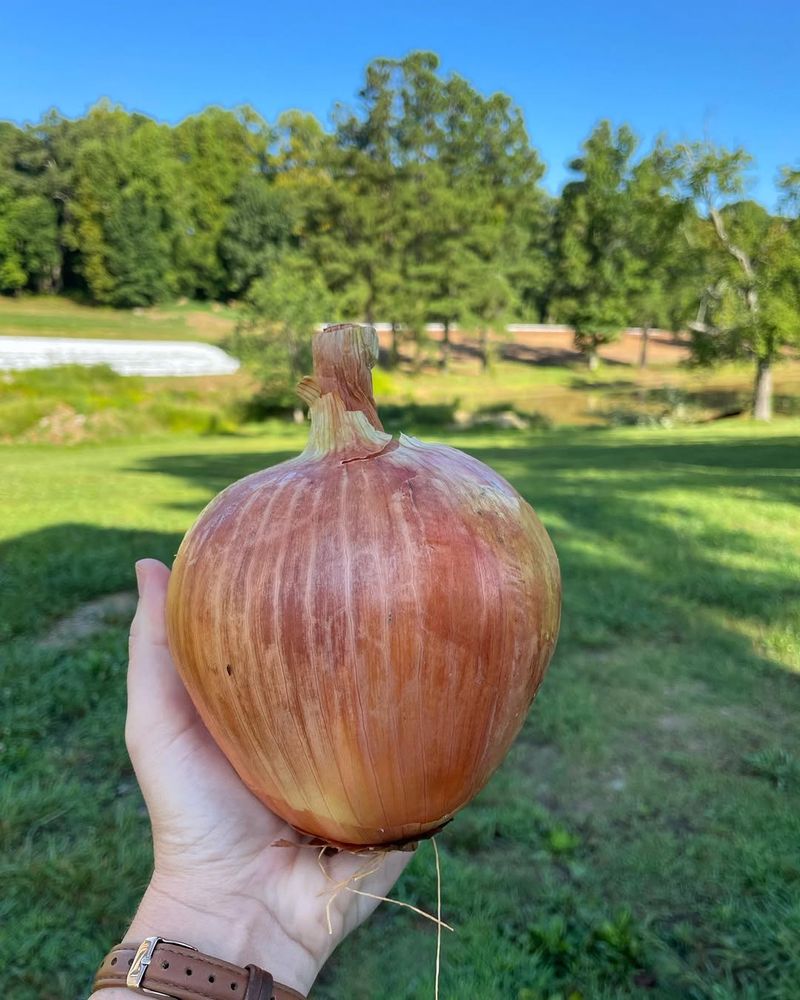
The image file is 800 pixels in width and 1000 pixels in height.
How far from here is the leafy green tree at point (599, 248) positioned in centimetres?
4134

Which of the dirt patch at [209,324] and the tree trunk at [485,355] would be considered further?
the dirt patch at [209,324]

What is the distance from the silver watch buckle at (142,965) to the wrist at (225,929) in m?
0.08

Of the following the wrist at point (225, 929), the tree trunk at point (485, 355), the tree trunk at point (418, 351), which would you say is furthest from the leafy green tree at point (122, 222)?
the wrist at point (225, 929)

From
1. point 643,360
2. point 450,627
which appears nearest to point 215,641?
point 450,627

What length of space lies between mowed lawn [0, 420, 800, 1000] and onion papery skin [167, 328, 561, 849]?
1452 mm

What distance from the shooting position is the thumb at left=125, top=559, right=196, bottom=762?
170cm

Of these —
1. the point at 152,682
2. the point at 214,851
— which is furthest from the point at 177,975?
the point at 152,682

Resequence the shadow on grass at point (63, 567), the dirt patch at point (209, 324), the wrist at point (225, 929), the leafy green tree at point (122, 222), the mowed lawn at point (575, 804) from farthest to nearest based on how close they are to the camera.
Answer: the leafy green tree at point (122, 222), the dirt patch at point (209, 324), the shadow on grass at point (63, 567), the mowed lawn at point (575, 804), the wrist at point (225, 929)

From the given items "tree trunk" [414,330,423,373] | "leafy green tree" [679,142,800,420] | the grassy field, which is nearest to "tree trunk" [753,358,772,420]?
"leafy green tree" [679,142,800,420]

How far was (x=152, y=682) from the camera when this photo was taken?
1724mm

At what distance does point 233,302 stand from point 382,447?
56.5 meters

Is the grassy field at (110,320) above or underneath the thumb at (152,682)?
above

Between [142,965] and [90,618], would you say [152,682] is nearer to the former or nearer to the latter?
[142,965]

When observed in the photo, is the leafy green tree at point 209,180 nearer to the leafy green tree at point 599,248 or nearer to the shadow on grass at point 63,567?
the leafy green tree at point 599,248
